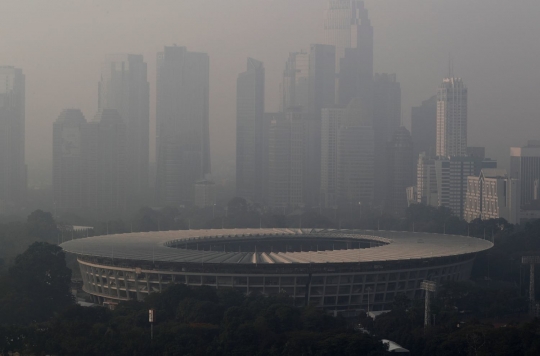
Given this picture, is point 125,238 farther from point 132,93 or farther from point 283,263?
point 132,93

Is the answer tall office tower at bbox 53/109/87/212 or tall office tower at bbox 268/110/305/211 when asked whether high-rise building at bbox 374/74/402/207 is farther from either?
tall office tower at bbox 53/109/87/212

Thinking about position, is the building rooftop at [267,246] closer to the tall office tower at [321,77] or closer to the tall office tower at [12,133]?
the tall office tower at [12,133]

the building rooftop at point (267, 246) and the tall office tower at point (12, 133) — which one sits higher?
the tall office tower at point (12, 133)

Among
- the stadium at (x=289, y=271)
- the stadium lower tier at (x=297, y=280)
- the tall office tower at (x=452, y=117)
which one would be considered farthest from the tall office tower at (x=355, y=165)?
the stadium lower tier at (x=297, y=280)

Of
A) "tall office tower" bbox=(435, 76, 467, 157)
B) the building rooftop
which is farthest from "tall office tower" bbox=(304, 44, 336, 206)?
the building rooftop

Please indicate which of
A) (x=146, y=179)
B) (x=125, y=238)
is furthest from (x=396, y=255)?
(x=146, y=179)

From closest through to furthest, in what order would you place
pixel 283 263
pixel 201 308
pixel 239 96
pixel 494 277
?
pixel 201 308 < pixel 283 263 < pixel 494 277 < pixel 239 96
